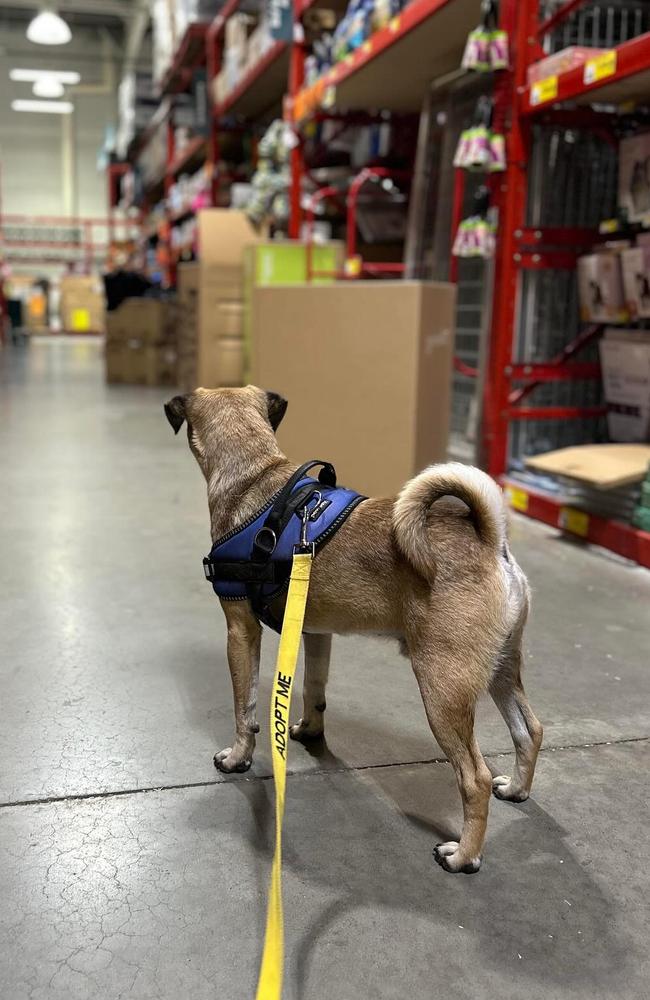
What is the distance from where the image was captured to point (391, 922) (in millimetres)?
1279

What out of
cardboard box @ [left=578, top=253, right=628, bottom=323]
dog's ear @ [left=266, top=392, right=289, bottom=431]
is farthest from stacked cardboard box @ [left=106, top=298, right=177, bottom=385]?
dog's ear @ [left=266, top=392, right=289, bottom=431]

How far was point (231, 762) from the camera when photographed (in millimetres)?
1696

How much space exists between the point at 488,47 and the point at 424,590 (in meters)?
2.99

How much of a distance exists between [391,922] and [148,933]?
1.14ft

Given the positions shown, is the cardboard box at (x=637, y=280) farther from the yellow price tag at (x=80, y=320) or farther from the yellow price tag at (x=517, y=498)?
the yellow price tag at (x=80, y=320)

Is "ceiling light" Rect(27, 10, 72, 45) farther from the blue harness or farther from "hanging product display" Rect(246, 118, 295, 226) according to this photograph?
the blue harness

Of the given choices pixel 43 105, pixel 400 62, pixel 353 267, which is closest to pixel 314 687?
pixel 400 62

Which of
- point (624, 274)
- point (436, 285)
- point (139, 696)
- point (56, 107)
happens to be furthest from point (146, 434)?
point (56, 107)

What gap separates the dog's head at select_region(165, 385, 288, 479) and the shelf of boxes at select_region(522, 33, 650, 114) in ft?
6.73

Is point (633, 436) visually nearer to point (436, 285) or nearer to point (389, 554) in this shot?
point (436, 285)

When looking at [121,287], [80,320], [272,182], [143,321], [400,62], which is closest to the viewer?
[400,62]

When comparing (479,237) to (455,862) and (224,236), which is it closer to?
(455,862)

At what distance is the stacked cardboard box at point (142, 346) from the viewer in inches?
360

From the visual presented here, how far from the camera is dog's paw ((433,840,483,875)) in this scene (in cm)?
140
